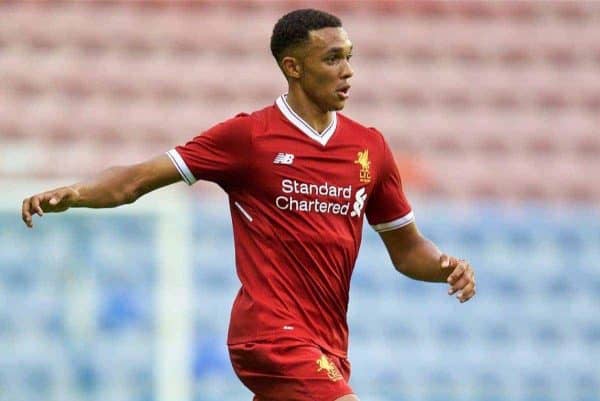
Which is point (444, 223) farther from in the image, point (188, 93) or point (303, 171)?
point (303, 171)

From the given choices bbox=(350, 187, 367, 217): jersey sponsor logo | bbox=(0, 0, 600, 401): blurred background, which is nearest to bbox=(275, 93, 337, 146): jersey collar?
bbox=(350, 187, 367, 217): jersey sponsor logo

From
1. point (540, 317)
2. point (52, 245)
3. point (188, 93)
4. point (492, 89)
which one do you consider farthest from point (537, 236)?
point (52, 245)

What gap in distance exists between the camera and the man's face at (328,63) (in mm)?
4992

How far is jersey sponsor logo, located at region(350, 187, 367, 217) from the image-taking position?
5.04 meters

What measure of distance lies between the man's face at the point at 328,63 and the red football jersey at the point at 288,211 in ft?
→ 0.49

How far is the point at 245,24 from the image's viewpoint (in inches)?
445

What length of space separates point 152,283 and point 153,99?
188cm

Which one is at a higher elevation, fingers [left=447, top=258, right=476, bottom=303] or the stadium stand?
the stadium stand

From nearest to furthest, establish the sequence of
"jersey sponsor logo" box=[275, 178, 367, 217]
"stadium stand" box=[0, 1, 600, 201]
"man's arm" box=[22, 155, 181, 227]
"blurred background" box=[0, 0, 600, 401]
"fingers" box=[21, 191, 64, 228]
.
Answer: "fingers" box=[21, 191, 64, 228], "man's arm" box=[22, 155, 181, 227], "jersey sponsor logo" box=[275, 178, 367, 217], "blurred background" box=[0, 0, 600, 401], "stadium stand" box=[0, 1, 600, 201]

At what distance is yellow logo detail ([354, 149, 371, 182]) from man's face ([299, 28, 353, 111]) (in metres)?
0.21

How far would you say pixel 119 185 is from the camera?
4934 mm

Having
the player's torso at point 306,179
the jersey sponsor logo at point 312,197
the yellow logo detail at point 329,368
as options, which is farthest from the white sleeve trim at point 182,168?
the yellow logo detail at point 329,368

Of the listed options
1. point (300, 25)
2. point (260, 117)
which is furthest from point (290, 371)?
point (300, 25)

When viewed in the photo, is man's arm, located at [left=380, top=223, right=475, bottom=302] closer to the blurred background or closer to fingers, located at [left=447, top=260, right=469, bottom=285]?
fingers, located at [left=447, top=260, right=469, bottom=285]
